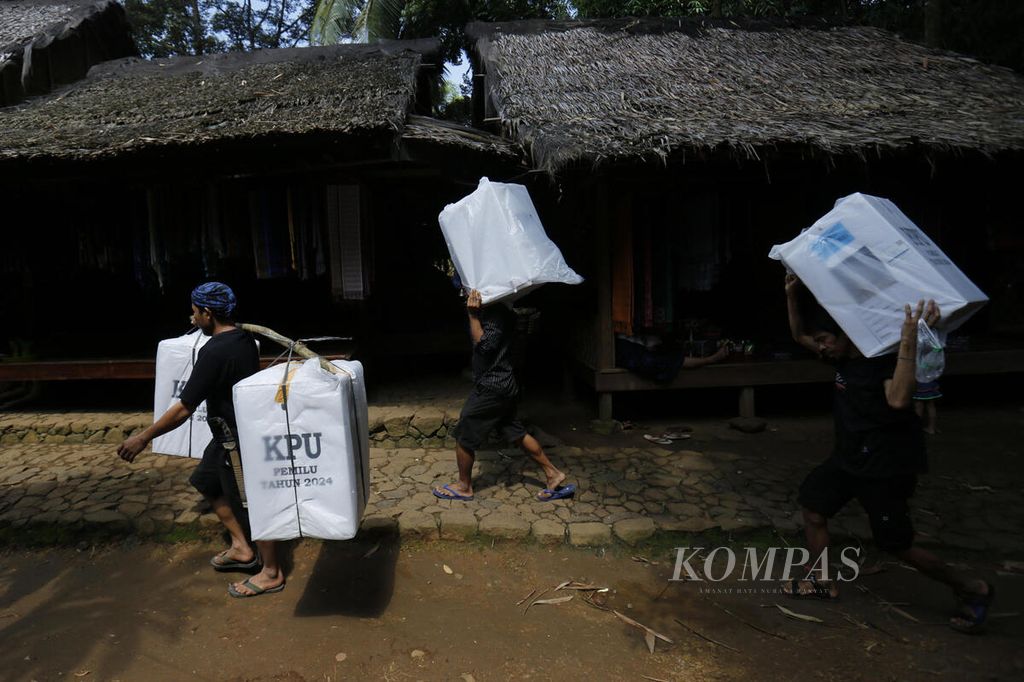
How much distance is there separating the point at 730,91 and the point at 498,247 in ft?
12.5

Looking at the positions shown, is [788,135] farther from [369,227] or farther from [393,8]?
[393,8]

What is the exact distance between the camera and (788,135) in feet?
16.0

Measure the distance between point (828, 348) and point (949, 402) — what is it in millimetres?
4980

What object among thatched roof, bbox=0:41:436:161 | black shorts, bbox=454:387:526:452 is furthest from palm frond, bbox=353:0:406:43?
black shorts, bbox=454:387:526:452

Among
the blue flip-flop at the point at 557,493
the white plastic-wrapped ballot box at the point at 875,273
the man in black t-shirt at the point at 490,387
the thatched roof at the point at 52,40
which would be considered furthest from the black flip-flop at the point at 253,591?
the thatched roof at the point at 52,40

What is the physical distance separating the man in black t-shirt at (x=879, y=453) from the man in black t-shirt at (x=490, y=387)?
1.83m

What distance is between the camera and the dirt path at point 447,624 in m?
2.74

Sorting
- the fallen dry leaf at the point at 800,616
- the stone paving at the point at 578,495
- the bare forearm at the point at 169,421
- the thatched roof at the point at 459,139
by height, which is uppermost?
the thatched roof at the point at 459,139

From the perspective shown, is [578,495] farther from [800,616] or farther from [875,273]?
[875,273]

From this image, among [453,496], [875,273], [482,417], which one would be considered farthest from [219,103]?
[875,273]

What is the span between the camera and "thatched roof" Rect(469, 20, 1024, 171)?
4.90 meters

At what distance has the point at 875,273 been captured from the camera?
255cm

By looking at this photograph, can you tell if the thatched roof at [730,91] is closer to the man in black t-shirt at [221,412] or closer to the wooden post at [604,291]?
the wooden post at [604,291]

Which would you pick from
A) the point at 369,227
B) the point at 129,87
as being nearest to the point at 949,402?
the point at 369,227
